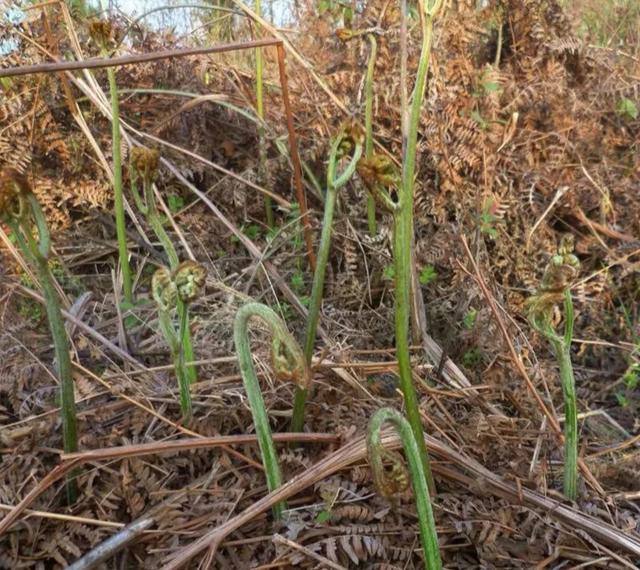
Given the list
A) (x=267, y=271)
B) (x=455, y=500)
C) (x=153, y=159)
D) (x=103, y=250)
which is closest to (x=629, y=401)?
(x=455, y=500)

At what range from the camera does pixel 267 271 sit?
1858 mm

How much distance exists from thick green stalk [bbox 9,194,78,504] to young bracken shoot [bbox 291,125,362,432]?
39 cm

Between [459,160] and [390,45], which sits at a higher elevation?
[390,45]

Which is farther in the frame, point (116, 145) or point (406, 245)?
point (116, 145)

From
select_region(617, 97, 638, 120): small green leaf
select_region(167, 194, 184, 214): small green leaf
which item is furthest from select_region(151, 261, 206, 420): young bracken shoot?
select_region(617, 97, 638, 120): small green leaf

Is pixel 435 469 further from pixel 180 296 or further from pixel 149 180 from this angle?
pixel 149 180

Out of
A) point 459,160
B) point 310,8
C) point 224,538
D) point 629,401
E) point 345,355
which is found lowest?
point 629,401

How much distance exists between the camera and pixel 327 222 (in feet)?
3.51

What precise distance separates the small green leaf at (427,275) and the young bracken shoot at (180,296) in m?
0.87

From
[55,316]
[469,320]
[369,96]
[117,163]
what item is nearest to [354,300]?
[469,320]

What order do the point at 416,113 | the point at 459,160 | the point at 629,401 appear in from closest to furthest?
the point at 416,113, the point at 629,401, the point at 459,160

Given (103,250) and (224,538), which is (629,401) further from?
(103,250)

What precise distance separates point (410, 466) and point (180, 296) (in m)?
0.47

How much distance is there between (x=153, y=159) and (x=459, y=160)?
118 cm
